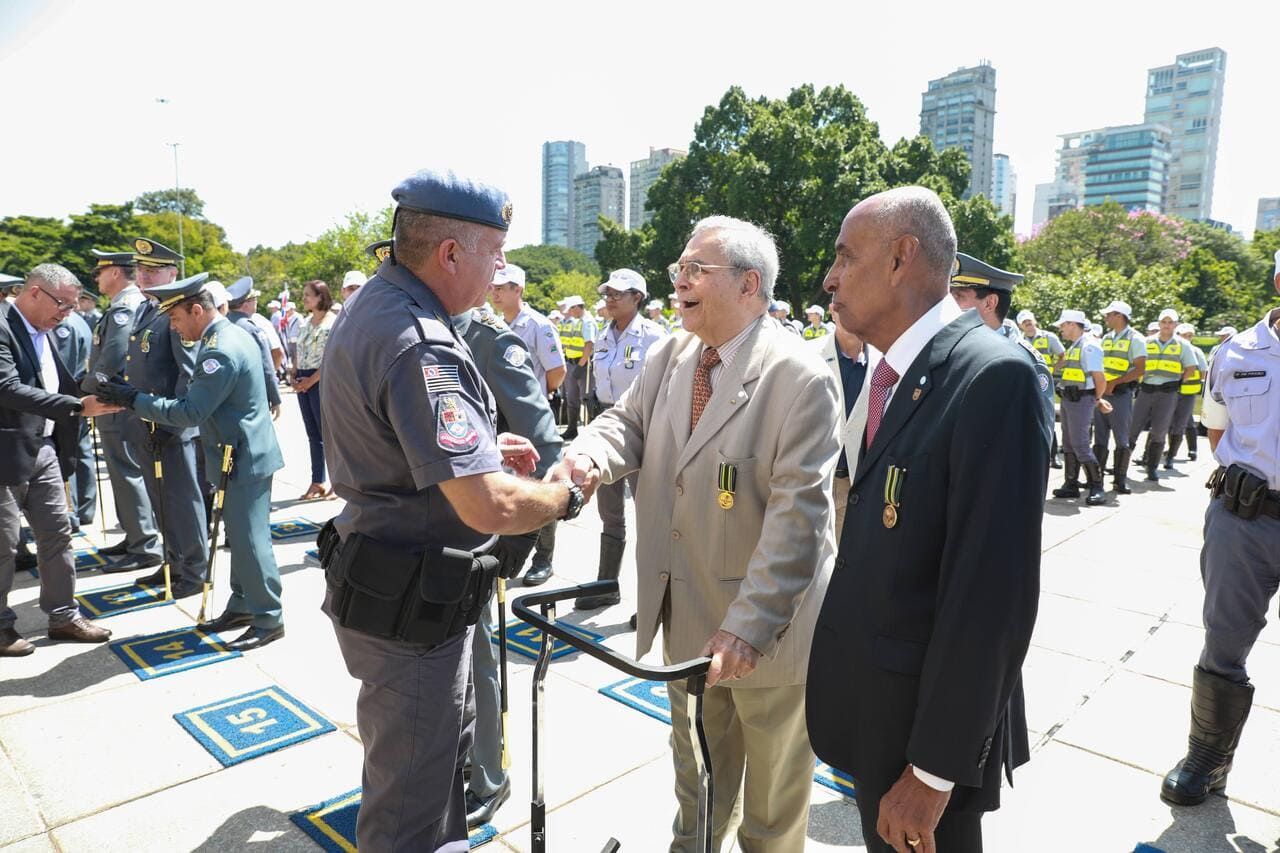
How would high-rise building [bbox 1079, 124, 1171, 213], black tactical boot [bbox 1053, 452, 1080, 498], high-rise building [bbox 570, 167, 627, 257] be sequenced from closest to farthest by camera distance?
black tactical boot [bbox 1053, 452, 1080, 498] < high-rise building [bbox 570, 167, 627, 257] < high-rise building [bbox 1079, 124, 1171, 213]

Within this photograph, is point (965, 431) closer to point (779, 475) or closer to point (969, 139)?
point (779, 475)

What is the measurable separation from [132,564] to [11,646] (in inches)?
66.5

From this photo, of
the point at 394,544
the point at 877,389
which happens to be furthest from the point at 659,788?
the point at 877,389

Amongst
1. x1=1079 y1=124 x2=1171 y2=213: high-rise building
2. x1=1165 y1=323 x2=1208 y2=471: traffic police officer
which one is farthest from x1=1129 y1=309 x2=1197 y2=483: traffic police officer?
x1=1079 y1=124 x2=1171 y2=213: high-rise building

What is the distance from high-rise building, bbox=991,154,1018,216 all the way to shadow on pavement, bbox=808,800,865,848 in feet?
641

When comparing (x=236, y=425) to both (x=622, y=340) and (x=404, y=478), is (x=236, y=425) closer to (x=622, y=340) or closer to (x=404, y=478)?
(x=404, y=478)

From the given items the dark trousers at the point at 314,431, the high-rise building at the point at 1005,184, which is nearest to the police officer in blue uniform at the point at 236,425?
the dark trousers at the point at 314,431

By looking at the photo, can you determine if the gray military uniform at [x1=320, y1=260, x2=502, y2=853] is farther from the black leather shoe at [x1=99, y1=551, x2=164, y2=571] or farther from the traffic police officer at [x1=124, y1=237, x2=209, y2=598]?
the black leather shoe at [x1=99, y1=551, x2=164, y2=571]

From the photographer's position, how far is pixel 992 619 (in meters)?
1.62

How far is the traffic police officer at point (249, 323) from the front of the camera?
7.62 meters

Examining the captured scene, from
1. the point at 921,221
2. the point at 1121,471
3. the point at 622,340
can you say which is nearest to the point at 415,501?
the point at 921,221

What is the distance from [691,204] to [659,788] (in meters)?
37.3

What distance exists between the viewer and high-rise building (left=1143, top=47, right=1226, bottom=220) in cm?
16239

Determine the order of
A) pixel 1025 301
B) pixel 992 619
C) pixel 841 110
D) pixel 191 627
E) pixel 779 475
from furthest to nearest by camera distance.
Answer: pixel 841 110, pixel 1025 301, pixel 191 627, pixel 779 475, pixel 992 619
